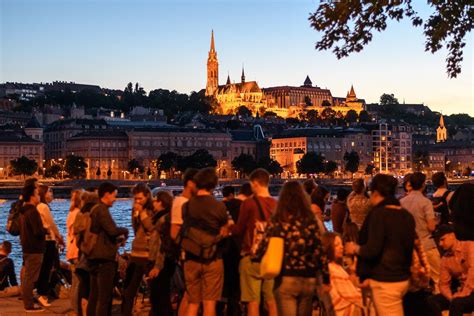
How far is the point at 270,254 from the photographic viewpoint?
22.3 ft

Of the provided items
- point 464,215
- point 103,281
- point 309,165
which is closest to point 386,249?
point 464,215

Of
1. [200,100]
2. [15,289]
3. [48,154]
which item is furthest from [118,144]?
[15,289]

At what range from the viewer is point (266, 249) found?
684 cm

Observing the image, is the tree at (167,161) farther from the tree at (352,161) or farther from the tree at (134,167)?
the tree at (352,161)

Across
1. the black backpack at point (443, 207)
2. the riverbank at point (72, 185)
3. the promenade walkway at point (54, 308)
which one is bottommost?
the riverbank at point (72, 185)

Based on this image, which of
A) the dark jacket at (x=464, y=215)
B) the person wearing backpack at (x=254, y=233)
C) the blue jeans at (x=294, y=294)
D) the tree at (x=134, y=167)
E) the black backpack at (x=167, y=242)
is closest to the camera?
the blue jeans at (x=294, y=294)

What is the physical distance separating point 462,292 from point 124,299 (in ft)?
9.87

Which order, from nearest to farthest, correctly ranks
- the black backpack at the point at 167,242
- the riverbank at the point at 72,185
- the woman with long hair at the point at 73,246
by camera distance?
1. the black backpack at the point at 167,242
2. the woman with long hair at the point at 73,246
3. the riverbank at the point at 72,185

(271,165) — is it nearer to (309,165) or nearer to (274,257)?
(309,165)

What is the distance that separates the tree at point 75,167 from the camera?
11469cm

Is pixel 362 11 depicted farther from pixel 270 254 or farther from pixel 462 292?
pixel 270 254

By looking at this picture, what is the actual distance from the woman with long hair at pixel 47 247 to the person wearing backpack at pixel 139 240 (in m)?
1.50

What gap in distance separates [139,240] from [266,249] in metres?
2.55

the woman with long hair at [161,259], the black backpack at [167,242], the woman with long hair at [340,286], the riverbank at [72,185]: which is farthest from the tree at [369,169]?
the woman with long hair at [340,286]
